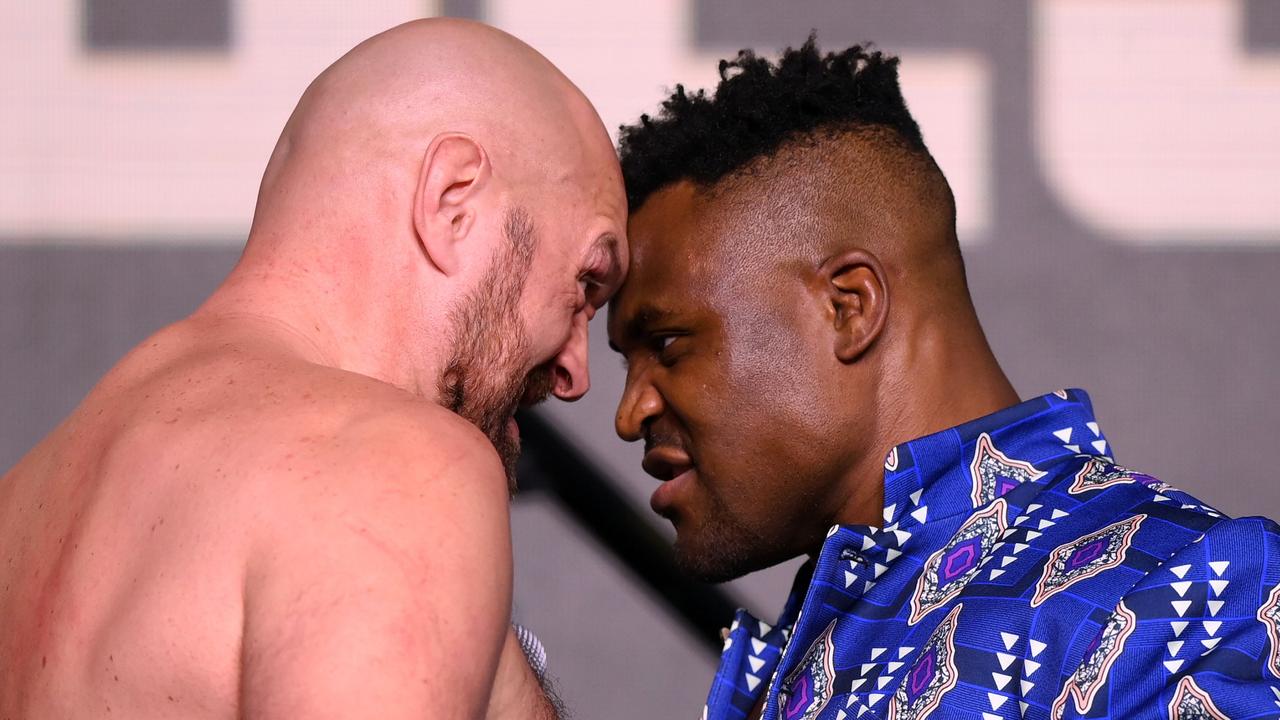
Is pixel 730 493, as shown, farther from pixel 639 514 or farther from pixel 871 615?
pixel 639 514

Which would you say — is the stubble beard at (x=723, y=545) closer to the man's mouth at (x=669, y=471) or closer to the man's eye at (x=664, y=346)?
the man's mouth at (x=669, y=471)

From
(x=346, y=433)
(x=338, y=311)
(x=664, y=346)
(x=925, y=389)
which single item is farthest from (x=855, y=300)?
(x=346, y=433)

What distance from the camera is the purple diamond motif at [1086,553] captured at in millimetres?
1010

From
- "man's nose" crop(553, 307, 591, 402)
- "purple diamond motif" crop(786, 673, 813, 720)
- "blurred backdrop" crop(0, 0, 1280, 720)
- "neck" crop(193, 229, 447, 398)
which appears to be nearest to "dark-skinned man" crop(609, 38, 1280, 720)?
"purple diamond motif" crop(786, 673, 813, 720)

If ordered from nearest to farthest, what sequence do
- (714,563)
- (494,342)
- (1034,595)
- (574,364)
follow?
(1034,595) → (494,342) → (574,364) → (714,563)

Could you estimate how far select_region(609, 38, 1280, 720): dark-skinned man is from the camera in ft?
3.19

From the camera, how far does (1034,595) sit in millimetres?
1010

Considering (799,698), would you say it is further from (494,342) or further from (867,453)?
(494,342)

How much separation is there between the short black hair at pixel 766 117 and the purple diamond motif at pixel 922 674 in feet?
1.81

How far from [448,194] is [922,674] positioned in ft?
1.76

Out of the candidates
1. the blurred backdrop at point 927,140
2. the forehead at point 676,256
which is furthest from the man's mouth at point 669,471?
the blurred backdrop at point 927,140

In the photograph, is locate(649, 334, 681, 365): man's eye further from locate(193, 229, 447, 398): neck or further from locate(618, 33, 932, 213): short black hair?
locate(193, 229, 447, 398): neck

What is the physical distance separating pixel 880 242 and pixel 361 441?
0.68m

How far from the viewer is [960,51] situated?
2.54 meters
